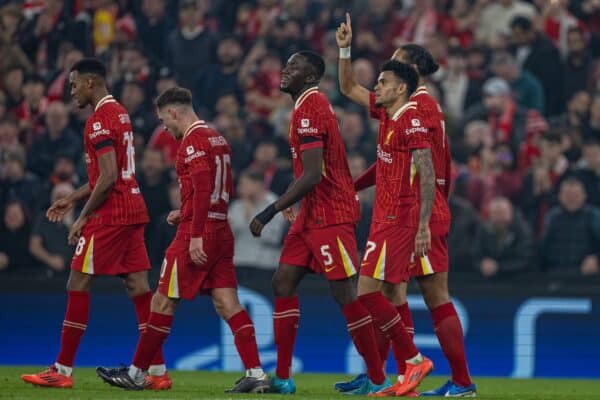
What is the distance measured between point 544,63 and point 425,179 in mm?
9090

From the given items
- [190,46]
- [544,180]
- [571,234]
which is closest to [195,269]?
[571,234]

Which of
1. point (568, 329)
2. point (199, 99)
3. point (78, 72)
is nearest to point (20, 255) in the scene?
point (199, 99)

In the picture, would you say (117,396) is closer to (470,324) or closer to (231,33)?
(470,324)

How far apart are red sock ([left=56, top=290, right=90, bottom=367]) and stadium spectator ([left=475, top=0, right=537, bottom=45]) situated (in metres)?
10.0

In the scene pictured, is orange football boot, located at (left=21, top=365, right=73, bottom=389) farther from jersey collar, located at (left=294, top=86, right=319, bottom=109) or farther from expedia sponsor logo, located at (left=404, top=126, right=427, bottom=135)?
expedia sponsor logo, located at (left=404, top=126, right=427, bottom=135)

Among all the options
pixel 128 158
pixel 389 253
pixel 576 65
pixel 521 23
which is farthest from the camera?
pixel 521 23

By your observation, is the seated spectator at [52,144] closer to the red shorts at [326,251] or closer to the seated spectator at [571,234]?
the seated spectator at [571,234]

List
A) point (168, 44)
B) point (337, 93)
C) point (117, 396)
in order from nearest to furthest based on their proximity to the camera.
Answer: point (117, 396) < point (337, 93) < point (168, 44)

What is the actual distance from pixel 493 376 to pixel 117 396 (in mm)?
5996

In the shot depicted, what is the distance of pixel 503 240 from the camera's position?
1542 centimetres

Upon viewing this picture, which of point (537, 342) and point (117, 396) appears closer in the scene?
point (117, 396)

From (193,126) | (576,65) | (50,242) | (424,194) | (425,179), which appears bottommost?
(424,194)

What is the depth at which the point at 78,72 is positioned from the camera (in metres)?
11.2

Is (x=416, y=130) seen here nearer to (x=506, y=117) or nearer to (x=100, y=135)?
(x=100, y=135)
